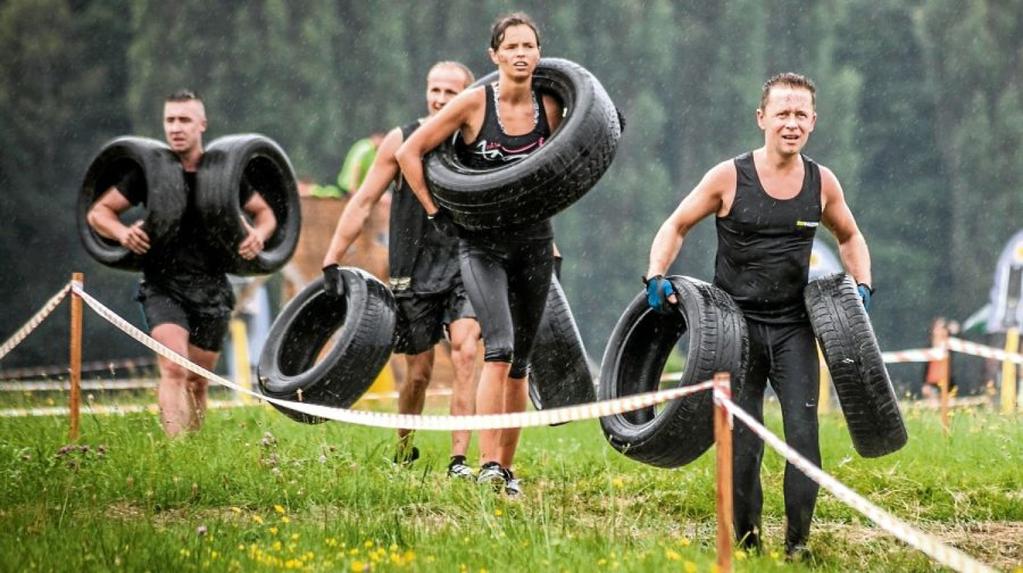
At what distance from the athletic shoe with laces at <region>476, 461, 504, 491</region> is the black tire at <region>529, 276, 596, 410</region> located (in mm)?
851

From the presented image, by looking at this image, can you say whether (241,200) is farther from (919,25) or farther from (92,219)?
(919,25)

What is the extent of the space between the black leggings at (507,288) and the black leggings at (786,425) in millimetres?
1322

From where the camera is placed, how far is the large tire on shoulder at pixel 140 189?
9734 mm

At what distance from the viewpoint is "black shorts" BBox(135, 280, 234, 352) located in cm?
981

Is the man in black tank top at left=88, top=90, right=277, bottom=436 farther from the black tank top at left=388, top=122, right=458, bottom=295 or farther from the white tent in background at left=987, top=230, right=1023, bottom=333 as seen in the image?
the white tent in background at left=987, top=230, right=1023, bottom=333

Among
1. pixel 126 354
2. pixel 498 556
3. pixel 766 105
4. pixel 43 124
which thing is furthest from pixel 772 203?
pixel 43 124

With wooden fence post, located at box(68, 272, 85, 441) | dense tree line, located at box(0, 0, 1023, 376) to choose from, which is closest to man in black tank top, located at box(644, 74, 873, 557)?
wooden fence post, located at box(68, 272, 85, 441)

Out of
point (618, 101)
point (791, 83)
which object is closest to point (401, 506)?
point (791, 83)

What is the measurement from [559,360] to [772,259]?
2.09 m

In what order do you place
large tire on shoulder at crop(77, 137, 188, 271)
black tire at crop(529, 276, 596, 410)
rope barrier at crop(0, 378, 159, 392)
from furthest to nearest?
rope barrier at crop(0, 378, 159, 392) < large tire on shoulder at crop(77, 137, 188, 271) < black tire at crop(529, 276, 596, 410)

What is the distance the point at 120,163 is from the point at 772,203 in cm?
506

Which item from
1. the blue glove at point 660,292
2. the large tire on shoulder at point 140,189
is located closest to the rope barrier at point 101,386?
the large tire on shoulder at point 140,189

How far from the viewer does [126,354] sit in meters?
32.5

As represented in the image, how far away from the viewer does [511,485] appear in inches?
308
